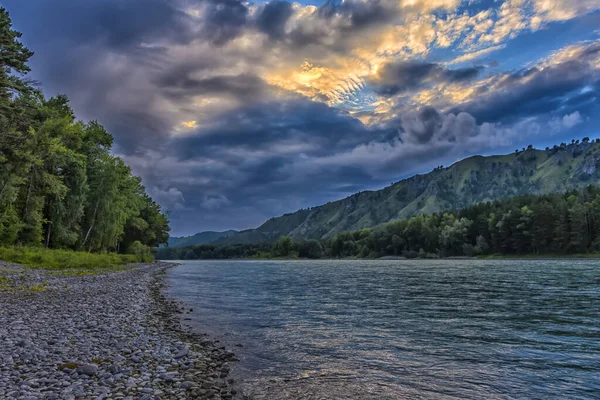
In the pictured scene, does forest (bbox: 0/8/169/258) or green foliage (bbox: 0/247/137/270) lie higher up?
forest (bbox: 0/8/169/258)

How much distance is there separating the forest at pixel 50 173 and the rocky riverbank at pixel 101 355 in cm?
2059

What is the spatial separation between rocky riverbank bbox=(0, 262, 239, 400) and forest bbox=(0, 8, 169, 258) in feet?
67.6

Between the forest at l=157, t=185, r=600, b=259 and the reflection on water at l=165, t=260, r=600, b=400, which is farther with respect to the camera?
the forest at l=157, t=185, r=600, b=259

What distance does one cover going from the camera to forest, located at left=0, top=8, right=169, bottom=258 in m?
36.7

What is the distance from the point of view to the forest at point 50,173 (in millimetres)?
36688

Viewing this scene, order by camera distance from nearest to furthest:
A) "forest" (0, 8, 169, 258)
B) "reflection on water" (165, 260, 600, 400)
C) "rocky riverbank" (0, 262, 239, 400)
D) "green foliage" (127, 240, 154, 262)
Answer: "rocky riverbank" (0, 262, 239, 400) < "reflection on water" (165, 260, 600, 400) < "forest" (0, 8, 169, 258) < "green foliage" (127, 240, 154, 262)

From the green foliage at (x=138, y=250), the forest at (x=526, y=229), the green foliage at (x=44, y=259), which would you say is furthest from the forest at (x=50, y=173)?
the forest at (x=526, y=229)

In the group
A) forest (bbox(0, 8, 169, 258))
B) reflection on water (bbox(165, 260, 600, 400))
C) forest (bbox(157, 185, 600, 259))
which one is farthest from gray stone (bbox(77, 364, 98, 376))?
forest (bbox(157, 185, 600, 259))

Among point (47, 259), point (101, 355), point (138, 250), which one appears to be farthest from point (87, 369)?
point (138, 250)

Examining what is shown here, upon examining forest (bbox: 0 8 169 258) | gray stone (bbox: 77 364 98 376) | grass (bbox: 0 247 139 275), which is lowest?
gray stone (bbox: 77 364 98 376)

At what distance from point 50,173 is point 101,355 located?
51.7 metres

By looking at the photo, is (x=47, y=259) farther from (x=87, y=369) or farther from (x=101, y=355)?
(x=87, y=369)

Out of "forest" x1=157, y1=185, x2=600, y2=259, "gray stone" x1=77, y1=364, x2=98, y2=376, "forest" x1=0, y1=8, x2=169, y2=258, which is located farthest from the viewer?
"forest" x1=157, y1=185, x2=600, y2=259

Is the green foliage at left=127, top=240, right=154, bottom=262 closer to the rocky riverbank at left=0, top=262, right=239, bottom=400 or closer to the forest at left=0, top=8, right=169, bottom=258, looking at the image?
the forest at left=0, top=8, right=169, bottom=258
